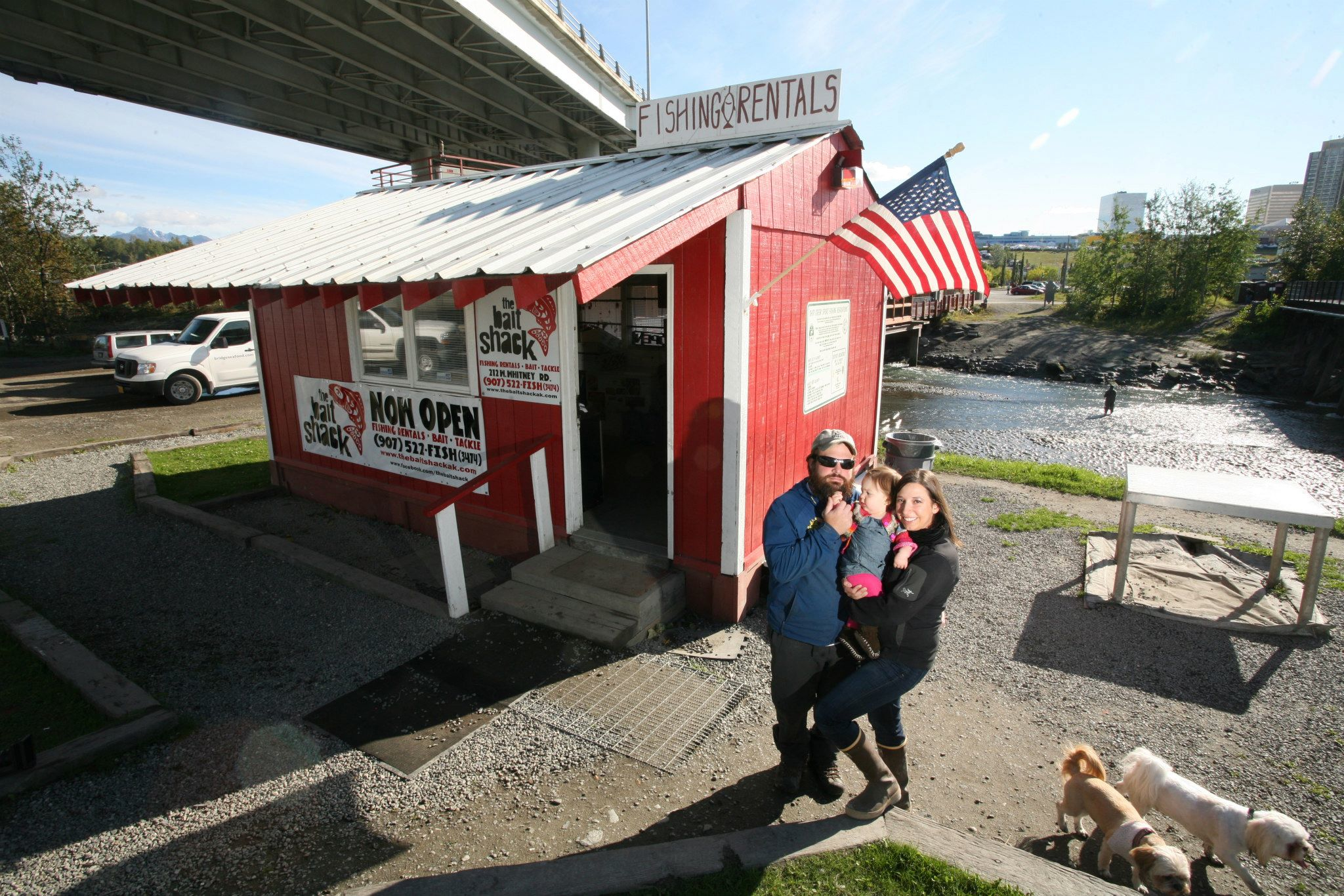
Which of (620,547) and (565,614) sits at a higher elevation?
(620,547)

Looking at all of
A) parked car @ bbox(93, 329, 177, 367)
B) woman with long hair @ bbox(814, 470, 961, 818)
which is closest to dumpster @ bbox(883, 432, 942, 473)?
woman with long hair @ bbox(814, 470, 961, 818)

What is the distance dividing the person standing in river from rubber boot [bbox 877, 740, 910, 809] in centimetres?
33

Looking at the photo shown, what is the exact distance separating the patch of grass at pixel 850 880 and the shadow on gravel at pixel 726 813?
33 centimetres

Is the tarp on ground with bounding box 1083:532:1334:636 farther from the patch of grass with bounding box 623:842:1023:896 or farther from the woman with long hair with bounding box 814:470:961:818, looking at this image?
the patch of grass with bounding box 623:842:1023:896

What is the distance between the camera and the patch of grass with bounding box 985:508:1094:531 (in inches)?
307

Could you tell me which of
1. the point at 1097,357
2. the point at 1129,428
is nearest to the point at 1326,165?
the point at 1097,357

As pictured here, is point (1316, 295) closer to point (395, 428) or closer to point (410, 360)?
point (410, 360)

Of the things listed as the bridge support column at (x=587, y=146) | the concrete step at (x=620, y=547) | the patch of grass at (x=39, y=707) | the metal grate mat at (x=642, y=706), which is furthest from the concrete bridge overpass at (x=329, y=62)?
the metal grate mat at (x=642, y=706)

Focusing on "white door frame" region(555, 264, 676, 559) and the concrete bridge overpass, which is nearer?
"white door frame" region(555, 264, 676, 559)

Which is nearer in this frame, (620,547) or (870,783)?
(870,783)

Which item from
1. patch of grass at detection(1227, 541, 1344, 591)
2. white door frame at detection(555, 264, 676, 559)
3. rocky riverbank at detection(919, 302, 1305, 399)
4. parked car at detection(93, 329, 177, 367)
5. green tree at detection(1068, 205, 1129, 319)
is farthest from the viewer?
green tree at detection(1068, 205, 1129, 319)

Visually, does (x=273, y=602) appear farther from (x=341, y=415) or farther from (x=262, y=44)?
(x=262, y=44)

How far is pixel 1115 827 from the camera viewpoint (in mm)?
3062

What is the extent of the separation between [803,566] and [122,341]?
2295cm
